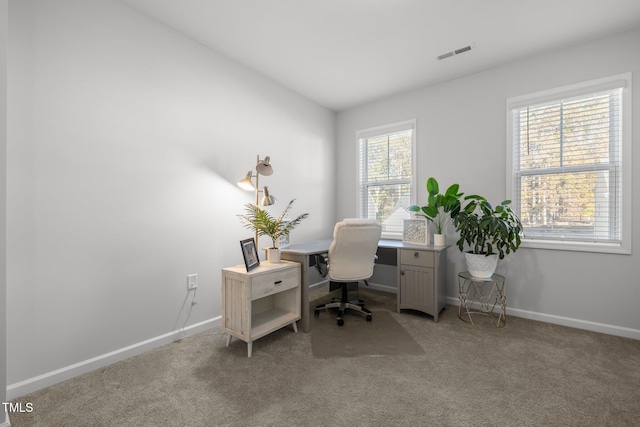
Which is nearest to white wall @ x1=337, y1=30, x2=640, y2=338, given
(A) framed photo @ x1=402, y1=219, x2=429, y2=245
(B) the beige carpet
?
(A) framed photo @ x1=402, y1=219, x2=429, y2=245

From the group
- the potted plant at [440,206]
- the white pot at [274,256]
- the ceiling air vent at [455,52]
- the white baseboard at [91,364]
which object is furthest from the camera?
the potted plant at [440,206]

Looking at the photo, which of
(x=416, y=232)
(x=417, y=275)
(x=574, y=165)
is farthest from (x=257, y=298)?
(x=574, y=165)

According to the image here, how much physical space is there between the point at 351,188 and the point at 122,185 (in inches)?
116

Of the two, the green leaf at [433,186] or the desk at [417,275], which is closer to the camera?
the desk at [417,275]

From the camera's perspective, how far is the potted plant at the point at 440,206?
3.05 m

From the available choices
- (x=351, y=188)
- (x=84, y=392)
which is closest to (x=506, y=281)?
(x=351, y=188)

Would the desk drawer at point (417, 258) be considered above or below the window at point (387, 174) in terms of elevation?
below

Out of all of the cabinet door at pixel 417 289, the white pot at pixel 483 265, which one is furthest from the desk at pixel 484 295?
the cabinet door at pixel 417 289

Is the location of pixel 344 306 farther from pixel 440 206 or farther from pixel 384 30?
pixel 384 30

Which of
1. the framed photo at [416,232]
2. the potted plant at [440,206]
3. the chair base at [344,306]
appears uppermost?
the potted plant at [440,206]

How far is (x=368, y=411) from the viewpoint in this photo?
1.56 meters

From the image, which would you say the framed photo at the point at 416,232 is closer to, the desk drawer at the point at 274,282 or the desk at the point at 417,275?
the desk at the point at 417,275

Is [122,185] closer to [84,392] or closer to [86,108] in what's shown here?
[86,108]

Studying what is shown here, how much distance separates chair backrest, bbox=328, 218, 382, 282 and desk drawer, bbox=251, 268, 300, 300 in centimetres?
41
